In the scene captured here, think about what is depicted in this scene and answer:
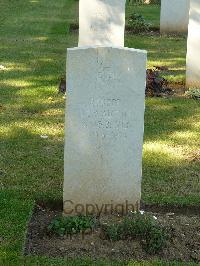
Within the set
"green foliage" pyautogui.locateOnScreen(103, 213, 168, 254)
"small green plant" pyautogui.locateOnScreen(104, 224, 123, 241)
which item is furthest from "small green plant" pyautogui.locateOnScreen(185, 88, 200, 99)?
"small green plant" pyautogui.locateOnScreen(104, 224, 123, 241)

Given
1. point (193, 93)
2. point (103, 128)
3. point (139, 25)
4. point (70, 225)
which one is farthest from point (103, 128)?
point (139, 25)

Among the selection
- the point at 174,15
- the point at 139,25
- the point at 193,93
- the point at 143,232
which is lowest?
the point at 143,232

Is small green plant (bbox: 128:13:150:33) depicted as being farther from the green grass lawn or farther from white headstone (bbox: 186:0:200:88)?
white headstone (bbox: 186:0:200:88)

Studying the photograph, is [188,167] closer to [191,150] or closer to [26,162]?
[191,150]

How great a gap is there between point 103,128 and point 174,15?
1105 centimetres

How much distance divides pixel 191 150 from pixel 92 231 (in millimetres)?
2478

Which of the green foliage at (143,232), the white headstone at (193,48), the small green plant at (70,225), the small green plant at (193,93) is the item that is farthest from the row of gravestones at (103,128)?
the white headstone at (193,48)

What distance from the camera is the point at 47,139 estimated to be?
709cm

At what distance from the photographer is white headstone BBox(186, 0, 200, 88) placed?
9446 mm

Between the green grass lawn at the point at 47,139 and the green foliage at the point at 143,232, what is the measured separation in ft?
1.31

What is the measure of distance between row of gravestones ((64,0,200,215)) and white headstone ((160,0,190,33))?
1067cm

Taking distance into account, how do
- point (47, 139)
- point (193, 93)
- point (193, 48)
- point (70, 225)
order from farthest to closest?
1. point (193, 48)
2. point (193, 93)
3. point (47, 139)
4. point (70, 225)

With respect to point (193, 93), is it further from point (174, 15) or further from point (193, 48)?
point (174, 15)

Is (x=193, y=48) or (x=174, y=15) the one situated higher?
(x=174, y=15)
